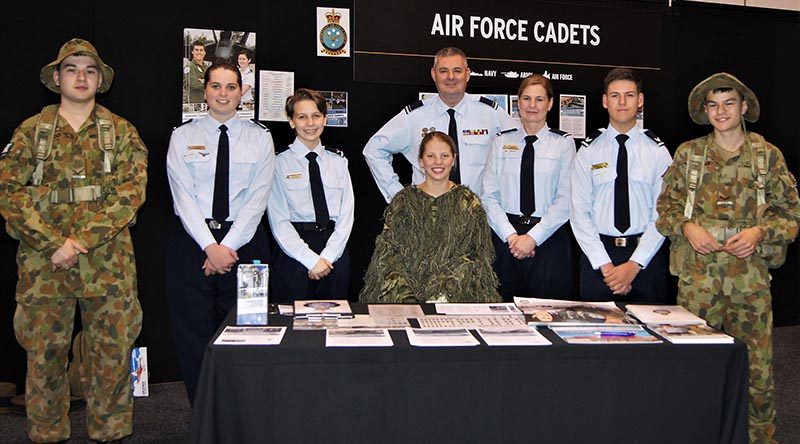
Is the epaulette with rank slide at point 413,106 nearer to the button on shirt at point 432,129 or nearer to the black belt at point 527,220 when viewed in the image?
the button on shirt at point 432,129

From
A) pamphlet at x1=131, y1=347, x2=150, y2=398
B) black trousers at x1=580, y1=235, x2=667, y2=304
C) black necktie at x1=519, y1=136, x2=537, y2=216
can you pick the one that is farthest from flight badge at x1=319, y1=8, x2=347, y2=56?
pamphlet at x1=131, y1=347, x2=150, y2=398

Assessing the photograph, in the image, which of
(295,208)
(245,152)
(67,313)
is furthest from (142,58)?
(67,313)

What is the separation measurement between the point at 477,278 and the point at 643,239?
0.97 m

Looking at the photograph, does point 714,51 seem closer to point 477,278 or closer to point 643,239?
point 643,239

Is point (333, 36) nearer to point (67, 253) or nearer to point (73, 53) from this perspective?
point (73, 53)

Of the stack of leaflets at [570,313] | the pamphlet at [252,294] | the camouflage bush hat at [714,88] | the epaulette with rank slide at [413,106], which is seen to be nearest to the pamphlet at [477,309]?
the stack of leaflets at [570,313]

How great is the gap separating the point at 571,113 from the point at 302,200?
2115mm

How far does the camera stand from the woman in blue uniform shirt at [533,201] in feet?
12.4

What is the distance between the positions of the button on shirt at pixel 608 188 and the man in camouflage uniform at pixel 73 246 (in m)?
2.14

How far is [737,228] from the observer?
3008 mm

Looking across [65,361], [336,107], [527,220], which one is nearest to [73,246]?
[65,361]

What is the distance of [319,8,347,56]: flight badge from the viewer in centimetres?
435

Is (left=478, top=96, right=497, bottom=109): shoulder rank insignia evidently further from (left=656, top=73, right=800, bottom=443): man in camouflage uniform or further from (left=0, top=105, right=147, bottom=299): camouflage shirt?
(left=0, top=105, right=147, bottom=299): camouflage shirt

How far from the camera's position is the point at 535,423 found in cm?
212
